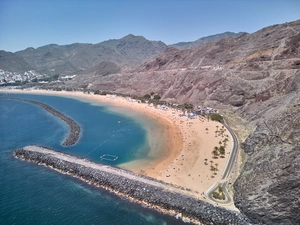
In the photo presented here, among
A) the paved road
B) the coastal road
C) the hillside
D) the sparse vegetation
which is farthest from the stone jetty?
the sparse vegetation

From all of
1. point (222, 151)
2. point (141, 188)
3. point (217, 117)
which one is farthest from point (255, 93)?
point (141, 188)

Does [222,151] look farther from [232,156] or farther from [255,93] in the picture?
[255,93]

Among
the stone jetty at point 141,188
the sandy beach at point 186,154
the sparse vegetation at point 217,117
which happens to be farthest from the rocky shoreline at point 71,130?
the sparse vegetation at point 217,117

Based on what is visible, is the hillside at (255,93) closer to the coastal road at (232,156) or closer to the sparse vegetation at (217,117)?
the coastal road at (232,156)

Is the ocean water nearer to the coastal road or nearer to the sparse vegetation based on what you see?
the coastal road

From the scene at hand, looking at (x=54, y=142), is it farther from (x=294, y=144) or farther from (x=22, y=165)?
(x=294, y=144)

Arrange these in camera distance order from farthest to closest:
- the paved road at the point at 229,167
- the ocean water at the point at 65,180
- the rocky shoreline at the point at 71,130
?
the rocky shoreline at the point at 71,130, the paved road at the point at 229,167, the ocean water at the point at 65,180
